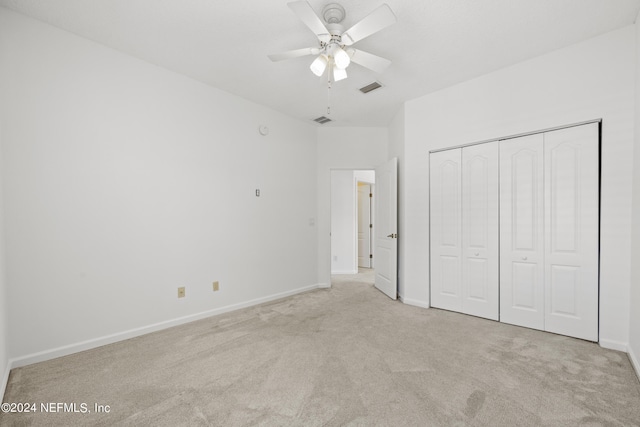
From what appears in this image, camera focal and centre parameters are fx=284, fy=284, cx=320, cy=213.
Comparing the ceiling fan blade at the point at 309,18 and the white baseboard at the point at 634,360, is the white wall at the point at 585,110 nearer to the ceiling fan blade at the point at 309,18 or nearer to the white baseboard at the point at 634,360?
the white baseboard at the point at 634,360

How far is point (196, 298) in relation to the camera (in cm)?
330

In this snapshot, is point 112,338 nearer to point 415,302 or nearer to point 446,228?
point 415,302

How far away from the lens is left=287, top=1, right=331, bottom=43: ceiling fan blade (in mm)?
1804

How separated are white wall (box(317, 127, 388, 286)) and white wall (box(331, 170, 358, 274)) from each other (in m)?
1.48

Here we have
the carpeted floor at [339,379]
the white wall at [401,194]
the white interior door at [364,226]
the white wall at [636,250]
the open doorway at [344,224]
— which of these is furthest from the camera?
the white interior door at [364,226]

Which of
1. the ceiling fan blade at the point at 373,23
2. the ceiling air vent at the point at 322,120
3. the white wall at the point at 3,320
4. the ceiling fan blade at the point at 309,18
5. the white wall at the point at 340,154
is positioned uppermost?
the ceiling air vent at the point at 322,120

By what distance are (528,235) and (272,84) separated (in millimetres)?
3330

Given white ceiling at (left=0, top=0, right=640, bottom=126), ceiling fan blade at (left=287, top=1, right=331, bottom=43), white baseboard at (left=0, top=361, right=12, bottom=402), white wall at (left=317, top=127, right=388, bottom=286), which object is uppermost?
white ceiling at (left=0, top=0, right=640, bottom=126)

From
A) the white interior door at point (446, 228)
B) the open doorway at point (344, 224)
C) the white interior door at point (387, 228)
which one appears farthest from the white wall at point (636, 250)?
the open doorway at point (344, 224)

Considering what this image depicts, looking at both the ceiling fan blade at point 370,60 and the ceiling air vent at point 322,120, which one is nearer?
the ceiling fan blade at point 370,60

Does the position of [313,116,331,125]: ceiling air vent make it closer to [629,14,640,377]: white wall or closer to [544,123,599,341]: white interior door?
[544,123,599,341]: white interior door

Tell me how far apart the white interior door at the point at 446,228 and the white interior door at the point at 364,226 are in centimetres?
330

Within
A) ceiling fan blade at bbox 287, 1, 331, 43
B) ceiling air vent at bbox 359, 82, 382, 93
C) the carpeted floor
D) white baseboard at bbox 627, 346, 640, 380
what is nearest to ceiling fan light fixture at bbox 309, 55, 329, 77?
ceiling fan blade at bbox 287, 1, 331, 43

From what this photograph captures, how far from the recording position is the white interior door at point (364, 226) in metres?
7.04
